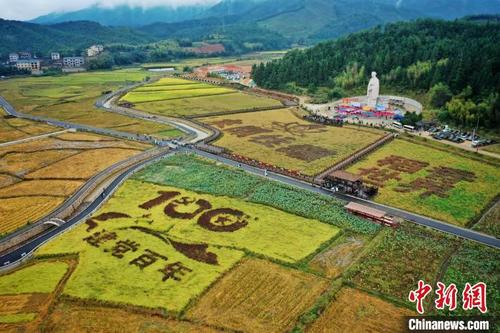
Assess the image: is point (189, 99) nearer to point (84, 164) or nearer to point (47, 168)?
point (84, 164)

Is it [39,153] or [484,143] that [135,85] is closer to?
[39,153]

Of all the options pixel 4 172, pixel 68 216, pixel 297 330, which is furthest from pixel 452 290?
pixel 4 172

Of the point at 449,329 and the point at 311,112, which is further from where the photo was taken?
the point at 311,112

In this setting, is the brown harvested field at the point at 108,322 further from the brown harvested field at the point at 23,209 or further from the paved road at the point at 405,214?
the paved road at the point at 405,214

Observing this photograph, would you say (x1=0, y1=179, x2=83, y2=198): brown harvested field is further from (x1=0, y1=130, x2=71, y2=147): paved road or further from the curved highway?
(x1=0, y1=130, x2=71, y2=147): paved road

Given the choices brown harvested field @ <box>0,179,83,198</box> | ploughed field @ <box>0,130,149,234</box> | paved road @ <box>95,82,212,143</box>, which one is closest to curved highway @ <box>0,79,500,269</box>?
paved road @ <box>95,82,212,143</box>
